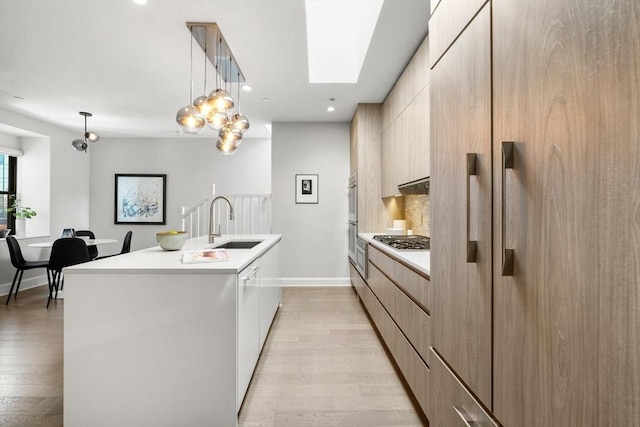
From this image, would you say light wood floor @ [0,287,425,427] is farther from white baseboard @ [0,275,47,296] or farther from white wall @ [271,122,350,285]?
white wall @ [271,122,350,285]

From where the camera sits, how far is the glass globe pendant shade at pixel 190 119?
2.62m

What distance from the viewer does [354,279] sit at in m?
4.85

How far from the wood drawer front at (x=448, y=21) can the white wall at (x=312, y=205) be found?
4109mm

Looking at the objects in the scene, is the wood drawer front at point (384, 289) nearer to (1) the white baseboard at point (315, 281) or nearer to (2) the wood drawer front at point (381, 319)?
(2) the wood drawer front at point (381, 319)

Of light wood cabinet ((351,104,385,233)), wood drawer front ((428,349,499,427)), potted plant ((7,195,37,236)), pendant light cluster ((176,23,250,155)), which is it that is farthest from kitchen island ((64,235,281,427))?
potted plant ((7,195,37,236))

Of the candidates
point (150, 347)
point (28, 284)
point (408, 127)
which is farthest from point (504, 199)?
point (28, 284)

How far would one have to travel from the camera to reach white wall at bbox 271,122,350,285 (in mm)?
5496

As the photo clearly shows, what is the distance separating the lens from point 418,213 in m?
3.91

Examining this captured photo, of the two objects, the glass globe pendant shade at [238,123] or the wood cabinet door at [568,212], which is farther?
the glass globe pendant shade at [238,123]

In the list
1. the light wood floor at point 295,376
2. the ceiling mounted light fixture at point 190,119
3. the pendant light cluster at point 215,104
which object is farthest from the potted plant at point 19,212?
the ceiling mounted light fixture at point 190,119

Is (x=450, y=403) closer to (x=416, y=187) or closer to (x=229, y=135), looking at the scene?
(x=416, y=187)

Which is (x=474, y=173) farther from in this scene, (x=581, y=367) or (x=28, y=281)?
(x=28, y=281)

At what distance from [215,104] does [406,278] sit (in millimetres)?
1953

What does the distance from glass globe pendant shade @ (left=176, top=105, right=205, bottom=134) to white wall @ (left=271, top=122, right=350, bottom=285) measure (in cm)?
282
